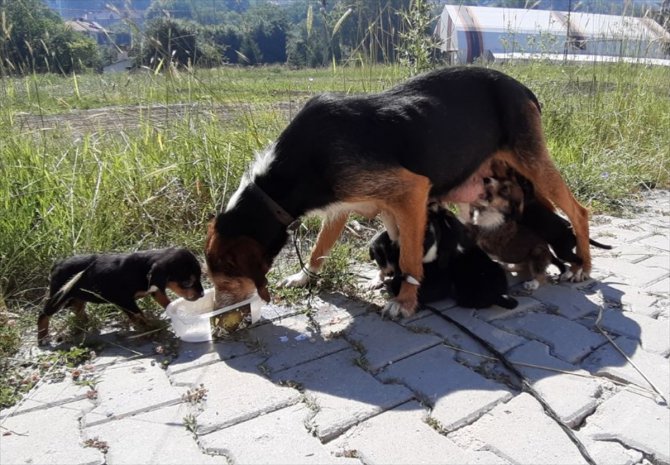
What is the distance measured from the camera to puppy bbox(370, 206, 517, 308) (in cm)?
358

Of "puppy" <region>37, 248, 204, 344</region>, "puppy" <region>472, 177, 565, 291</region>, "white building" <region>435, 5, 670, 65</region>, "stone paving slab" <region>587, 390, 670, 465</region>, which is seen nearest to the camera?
"stone paving slab" <region>587, 390, 670, 465</region>

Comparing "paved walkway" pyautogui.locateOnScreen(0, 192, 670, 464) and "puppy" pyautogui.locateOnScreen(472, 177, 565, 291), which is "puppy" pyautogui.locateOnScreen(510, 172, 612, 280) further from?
"paved walkway" pyautogui.locateOnScreen(0, 192, 670, 464)

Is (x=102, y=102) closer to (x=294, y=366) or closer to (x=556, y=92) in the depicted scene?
(x=294, y=366)

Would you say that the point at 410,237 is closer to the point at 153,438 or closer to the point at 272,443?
the point at 272,443

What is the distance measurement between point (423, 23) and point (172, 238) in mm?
3471

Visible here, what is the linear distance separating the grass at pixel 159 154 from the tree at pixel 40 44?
16 cm

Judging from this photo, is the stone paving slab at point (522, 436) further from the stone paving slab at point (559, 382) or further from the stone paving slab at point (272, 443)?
the stone paving slab at point (272, 443)

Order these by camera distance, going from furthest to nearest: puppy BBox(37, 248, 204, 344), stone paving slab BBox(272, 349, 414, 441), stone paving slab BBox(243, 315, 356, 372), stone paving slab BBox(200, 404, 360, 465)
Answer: puppy BBox(37, 248, 204, 344) → stone paving slab BBox(243, 315, 356, 372) → stone paving slab BBox(272, 349, 414, 441) → stone paving slab BBox(200, 404, 360, 465)

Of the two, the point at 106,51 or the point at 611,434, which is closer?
the point at 611,434

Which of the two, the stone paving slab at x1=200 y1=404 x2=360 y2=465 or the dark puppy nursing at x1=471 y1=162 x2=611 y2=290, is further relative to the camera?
the dark puppy nursing at x1=471 y1=162 x2=611 y2=290

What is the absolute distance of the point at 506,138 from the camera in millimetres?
4043

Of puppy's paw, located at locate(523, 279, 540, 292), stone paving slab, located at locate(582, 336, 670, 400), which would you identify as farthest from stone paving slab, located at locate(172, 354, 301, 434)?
puppy's paw, located at locate(523, 279, 540, 292)

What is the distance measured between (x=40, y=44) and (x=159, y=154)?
162cm

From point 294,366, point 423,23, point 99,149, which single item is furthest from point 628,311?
point 99,149
